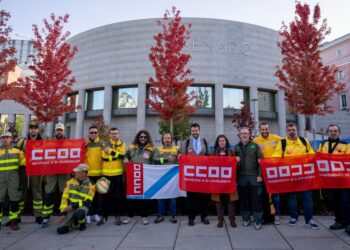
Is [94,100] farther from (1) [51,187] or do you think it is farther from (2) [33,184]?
(1) [51,187]

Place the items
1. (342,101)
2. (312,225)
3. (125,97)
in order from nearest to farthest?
(312,225) → (125,97) → (342,101)

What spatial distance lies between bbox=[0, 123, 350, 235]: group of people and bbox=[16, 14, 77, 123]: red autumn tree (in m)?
5.73

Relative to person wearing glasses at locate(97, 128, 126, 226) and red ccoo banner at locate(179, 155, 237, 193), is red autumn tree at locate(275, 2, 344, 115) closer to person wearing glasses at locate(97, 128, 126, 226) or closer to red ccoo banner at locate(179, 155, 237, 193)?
red ccoo banner at locate(179, 155, 237, 193)

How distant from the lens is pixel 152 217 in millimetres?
6762

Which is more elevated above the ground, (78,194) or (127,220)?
(78,194)

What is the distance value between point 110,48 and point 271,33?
22394 mm

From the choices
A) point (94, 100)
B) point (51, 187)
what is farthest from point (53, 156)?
point (94, 100)

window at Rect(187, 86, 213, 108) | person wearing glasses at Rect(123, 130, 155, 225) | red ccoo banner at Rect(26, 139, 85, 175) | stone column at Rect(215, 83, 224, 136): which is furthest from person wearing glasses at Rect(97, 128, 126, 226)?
window at Rect(187, 86, 213, 108)

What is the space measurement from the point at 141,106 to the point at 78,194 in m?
24.9

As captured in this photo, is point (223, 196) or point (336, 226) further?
point (223, 196)

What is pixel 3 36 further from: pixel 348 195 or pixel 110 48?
pixel 110 48

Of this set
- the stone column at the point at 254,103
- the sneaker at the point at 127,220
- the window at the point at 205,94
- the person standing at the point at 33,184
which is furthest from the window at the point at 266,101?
the person standing at the point at 33,184

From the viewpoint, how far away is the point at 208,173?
6223 millimetres

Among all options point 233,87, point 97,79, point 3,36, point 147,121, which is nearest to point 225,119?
point 233,87
